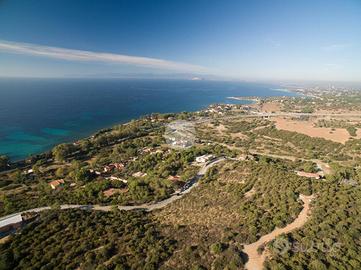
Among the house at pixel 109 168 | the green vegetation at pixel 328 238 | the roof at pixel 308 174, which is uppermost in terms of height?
the green vegetation at pixel 328 238

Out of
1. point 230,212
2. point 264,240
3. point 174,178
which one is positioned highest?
point 264,240

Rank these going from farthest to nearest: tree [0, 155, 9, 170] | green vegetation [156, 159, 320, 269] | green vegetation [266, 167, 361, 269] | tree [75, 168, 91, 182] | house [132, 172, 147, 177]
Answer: tree [0, 155, 9, 170] < house [132, 172, 147, 177] < tree [75, 168, 91, 182] < green vegetation [156, 159, 320, 269] < green vegetation [266, 167, 361, 269]

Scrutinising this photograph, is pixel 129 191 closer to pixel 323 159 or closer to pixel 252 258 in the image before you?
pixel 252 258

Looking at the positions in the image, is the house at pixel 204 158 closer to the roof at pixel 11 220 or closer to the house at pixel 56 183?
the house at pixel 56 183

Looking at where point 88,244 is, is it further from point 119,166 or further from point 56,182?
point 119,166

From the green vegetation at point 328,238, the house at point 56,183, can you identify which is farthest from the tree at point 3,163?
the green vegetation at point 328,238

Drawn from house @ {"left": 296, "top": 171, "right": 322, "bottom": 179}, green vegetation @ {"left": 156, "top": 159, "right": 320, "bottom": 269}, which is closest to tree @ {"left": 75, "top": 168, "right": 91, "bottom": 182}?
green vegetation @ {"left": 156, "top": 159, "right": 320, "bottom": 269}

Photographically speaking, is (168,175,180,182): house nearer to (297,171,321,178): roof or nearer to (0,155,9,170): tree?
(297,171,321,178): roof

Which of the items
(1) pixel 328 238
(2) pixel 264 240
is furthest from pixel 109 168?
(1) pixel 328 238

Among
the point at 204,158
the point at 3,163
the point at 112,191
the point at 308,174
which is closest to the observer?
the point at 112,191

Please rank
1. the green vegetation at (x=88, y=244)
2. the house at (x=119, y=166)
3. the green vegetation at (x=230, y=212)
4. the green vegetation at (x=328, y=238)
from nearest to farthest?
1. the green vegetation at (x=328, y=238)
2. the green vegetation at (x=88, y=244)
3. the green vegetation at (x=230, y=212)
4. the house at (x=119, y=166)
